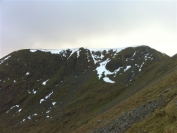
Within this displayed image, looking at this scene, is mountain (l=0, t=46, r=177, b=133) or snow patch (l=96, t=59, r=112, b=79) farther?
snow patch (l=96, t=59, r=112, b=79)

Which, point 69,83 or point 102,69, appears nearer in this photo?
point 69,83

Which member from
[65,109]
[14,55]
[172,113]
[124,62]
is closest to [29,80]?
[14,55]

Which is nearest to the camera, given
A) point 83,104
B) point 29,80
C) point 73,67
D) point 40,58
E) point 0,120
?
point 83,104

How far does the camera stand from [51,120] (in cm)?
7975

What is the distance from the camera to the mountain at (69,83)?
73875 millimetres

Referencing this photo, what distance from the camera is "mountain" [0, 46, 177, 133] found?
73.9 meters

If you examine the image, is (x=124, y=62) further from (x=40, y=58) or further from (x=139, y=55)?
(x=40, y=58)

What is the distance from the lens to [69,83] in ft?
392

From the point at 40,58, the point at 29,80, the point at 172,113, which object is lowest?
the point at 172,113

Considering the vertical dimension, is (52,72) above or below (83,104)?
above

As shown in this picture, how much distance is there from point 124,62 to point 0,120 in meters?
88.3

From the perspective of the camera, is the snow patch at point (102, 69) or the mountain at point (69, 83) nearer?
the mountain at point (69, 83)

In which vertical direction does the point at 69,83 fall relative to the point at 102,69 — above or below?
below

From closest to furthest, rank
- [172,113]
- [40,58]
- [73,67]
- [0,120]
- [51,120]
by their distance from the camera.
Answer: [172,113], [51,120], [0,120], [73,67], [40,58]
